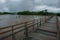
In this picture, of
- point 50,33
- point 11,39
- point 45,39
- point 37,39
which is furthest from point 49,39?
A: point 11,39

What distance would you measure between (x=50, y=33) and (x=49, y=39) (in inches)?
47.8

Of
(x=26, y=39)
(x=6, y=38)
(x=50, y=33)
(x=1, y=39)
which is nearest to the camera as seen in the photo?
(x=1, y=39)

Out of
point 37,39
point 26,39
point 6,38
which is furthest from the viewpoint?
point 37,39

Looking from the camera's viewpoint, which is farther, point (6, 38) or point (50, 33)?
point (50, 33)

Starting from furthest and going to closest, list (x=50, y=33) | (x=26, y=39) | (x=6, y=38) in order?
(x=50, y=33) < (x=26, y=39) < (x=6, y=38)

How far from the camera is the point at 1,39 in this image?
459cm

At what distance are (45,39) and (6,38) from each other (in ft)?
7.40

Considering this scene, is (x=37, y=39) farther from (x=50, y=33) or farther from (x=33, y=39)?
(x=50, y=33)

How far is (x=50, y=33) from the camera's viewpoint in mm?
7246

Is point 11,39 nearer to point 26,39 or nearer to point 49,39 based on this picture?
point 26,39

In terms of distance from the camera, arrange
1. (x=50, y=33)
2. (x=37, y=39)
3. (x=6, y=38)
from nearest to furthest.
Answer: (x=6, y=38), (x=37, y=39), (x=50, y=33)

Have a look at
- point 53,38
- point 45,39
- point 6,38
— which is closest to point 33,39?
point 45,39

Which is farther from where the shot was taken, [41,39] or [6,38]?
[41,39]

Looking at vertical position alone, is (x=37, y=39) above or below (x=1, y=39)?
below
